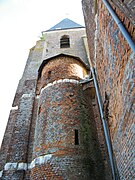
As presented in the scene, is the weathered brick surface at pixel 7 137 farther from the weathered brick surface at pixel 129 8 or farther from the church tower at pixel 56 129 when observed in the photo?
the weathered brick surface at pixel 129 8

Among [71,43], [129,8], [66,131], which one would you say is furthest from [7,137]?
[129,8]

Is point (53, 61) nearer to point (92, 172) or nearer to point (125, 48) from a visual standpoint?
point (92, 172)

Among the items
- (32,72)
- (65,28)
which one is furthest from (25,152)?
(65,28)

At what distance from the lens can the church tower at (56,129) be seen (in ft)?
21.5

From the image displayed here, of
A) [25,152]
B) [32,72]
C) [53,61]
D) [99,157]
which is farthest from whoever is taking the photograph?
[32,72]

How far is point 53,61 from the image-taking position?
416 inches

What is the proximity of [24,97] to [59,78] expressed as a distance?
3.86m

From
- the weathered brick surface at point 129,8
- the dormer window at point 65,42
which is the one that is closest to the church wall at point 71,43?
the dormer window at point 65,42

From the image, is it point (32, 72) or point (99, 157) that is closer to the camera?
point (99, 157)

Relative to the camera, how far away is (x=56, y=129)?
735 cm

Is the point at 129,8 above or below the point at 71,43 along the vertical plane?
below

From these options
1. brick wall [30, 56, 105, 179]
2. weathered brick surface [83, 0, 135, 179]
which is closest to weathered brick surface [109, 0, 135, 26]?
weathered brick surface [83, 0, 135, 179]

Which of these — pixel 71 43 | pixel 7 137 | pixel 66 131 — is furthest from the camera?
pixel 71 43

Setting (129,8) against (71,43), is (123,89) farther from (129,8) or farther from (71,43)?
(71,43)
